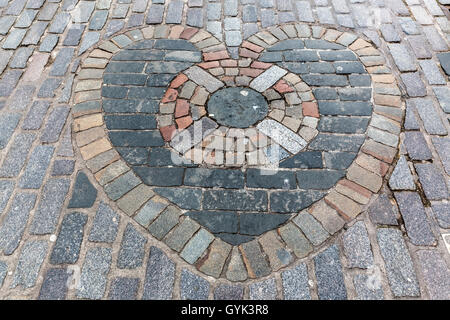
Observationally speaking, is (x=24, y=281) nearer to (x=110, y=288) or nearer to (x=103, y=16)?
(x=110, y=288)

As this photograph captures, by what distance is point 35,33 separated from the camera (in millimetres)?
4066

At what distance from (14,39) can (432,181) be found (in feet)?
15.0

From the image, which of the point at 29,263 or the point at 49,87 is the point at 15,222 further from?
the point at 49,87

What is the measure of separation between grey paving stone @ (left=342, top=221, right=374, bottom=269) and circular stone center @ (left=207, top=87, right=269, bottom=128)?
128 centimetres

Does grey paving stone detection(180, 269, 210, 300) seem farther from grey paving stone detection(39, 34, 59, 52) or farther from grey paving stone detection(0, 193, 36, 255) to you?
grey paving stone detection(39, 34, 59, 52)

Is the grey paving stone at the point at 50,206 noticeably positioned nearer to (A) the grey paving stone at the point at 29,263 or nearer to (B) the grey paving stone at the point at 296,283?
A: (A) the grey paving stone at the point at 29,263

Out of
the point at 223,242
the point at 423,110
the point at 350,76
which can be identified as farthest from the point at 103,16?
the point at 423,110

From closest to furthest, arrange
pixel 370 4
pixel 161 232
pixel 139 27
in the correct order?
pixel 161 232 → pixel 139 27 → pixel 370 4

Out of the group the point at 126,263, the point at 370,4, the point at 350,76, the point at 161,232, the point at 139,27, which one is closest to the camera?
the point at 126,263

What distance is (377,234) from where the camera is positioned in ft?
8.24

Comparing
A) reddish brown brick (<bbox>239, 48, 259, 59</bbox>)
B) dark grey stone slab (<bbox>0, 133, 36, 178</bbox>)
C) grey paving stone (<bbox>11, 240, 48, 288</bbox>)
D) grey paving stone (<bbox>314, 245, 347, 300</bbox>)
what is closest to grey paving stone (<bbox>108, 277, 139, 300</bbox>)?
grey paving stone (<bbox>11, 240, 48, 288</bbox>)

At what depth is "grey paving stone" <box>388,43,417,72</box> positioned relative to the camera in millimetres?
3693

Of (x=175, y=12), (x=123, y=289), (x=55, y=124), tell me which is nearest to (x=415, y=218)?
(x=123, y=289)

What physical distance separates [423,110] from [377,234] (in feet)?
4.93
